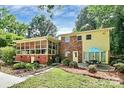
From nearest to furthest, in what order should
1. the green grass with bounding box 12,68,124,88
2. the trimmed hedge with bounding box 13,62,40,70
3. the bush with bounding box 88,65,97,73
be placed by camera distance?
the green grass with bounding box 12,68,124,88 → the bush with bounding box 88,65,97,73 → the trimmed hedge with bounding box 13,62,40,70

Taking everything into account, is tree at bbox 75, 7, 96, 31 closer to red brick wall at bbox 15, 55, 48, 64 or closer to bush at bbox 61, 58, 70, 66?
bush at bbox 61, 58, 70, 66

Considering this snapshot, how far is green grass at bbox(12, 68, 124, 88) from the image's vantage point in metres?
6.93

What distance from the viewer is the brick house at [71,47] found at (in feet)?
23.6

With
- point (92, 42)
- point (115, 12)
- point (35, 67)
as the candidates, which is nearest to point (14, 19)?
point (35, 67)

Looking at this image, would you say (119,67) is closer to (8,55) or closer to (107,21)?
(107,21)

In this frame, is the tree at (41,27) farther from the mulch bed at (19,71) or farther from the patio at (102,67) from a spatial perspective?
the patio at (102,67)

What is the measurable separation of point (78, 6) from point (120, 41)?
1.36 meters

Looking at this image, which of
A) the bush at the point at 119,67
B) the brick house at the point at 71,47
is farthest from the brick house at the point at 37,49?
the bush at the point at 119,67

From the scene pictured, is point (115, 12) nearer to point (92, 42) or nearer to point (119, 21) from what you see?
point (119, 21)

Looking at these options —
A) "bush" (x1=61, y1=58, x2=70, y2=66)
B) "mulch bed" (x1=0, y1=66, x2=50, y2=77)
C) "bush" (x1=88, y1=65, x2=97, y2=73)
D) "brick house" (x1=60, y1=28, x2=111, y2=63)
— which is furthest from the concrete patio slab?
"bush" (x1=88, y1=65, x2=97, y2=73)

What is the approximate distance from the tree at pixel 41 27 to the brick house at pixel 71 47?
133 mm

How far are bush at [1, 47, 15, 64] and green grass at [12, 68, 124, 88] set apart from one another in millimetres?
831

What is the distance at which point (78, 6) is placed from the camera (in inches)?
280

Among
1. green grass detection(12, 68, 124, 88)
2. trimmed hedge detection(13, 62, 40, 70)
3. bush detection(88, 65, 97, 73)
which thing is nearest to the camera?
green grass detection(12, 68, 124, 88)
